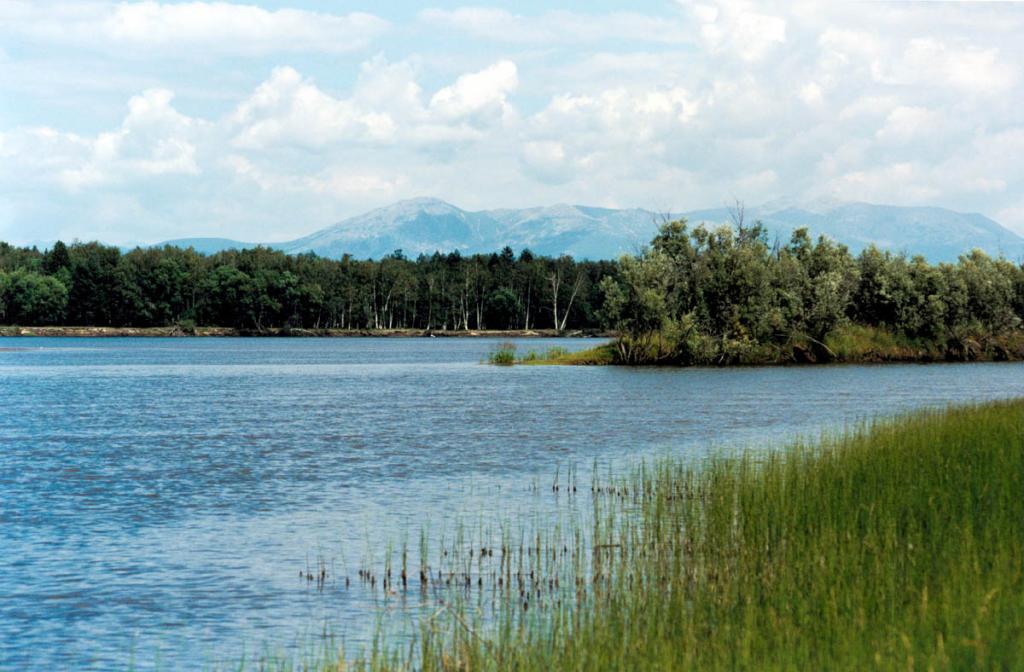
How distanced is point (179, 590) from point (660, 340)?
70.2 metres

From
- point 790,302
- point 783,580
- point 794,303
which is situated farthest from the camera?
point 790,302

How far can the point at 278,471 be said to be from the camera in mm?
33062

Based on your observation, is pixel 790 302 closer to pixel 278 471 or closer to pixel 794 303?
pixel 794 303

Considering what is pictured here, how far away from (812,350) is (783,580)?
269ft

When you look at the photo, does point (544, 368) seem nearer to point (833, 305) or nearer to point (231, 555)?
point (833, 305)

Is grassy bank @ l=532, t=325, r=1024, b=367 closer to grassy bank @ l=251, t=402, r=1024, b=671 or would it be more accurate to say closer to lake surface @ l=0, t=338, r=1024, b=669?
lake surface @ l=0, t=338, r=1024, b=669

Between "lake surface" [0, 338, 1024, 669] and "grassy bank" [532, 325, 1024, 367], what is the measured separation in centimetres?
550

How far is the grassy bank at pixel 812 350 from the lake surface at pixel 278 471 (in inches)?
217

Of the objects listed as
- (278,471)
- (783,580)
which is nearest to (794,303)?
(278,471)

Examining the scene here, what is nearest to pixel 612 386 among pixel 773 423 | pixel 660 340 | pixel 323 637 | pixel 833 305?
pixel 660 340

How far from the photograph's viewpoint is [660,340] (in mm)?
86438

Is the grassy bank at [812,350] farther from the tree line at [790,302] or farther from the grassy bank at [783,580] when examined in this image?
the grassy bank at [783,580]

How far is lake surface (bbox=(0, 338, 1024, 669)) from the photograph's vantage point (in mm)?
16938

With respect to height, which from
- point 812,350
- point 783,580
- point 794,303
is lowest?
point 783,580
